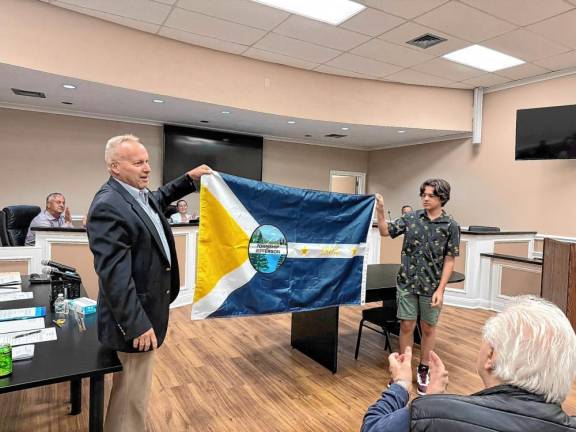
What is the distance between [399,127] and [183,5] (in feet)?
12.7

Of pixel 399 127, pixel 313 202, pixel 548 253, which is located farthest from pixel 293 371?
pixel 399 127

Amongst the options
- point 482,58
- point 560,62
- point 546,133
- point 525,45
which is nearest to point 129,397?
point 525,45

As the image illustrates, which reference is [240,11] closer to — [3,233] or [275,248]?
[275,248]

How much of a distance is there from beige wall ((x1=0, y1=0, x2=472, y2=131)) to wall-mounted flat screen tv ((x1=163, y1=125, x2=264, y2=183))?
1966 mm

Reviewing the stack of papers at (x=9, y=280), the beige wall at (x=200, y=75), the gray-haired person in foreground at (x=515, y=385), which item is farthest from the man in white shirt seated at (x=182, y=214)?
the gray-haired person in foreground at (x=515, y=385)

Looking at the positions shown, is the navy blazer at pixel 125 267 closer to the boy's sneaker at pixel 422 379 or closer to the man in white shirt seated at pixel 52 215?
the boy's sneaker at pixel 422 379

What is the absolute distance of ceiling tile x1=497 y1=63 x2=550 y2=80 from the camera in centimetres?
521

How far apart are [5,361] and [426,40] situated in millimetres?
4876

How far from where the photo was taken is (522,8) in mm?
3701

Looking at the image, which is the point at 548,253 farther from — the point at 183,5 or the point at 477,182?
the point at 183,5

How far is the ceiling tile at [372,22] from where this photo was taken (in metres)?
3.90

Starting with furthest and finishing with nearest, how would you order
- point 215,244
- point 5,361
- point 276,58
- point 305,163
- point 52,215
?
1. point 305,163
2. point 276,58
3. point 52,215
4. point 215,244
5. point 5,361

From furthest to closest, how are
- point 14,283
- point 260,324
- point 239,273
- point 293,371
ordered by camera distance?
1. point 260,324
2. point 293,371
3. point 14,283
4. point 239,273

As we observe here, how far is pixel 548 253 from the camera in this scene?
3.62m
